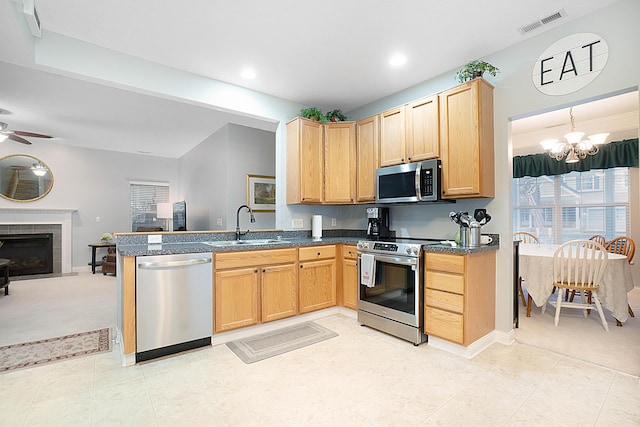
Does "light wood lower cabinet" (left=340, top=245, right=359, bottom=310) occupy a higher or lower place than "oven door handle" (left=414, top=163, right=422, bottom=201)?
lower

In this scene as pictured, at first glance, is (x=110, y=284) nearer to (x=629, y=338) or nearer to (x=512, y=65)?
(x=512, y=65)

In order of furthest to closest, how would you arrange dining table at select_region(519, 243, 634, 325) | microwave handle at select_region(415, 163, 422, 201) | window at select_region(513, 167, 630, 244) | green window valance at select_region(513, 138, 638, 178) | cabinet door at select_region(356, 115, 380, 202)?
window at select_region(513, 167, 630, 244) → green window valance at select_region(513, 138, 638, 178) → cabinet door at select_region(356, 115, 380, 202) → dining table at select_region(519, 243, 634, 325) → microwave handle at select_region(415, 163, 422, 201)

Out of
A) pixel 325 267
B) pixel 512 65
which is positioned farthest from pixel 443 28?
pixel 325 267

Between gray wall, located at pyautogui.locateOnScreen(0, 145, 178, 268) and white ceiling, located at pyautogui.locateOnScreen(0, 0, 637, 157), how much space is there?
112 inches

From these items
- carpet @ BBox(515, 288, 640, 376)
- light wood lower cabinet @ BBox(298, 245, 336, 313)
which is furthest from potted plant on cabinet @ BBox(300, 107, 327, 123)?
carpet @ BBox(515, 288, 640, 376)

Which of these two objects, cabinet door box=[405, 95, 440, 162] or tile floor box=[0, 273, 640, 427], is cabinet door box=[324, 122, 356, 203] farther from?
tile floor box=[0, 273, 640, 427]

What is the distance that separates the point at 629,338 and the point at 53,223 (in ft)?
30.6

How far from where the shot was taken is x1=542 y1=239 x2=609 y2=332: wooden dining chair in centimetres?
325

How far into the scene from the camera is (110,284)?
215 inches

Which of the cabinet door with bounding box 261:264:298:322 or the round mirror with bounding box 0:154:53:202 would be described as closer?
the cabinet door with bounding box 261:264:298:322

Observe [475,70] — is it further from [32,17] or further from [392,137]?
[32,17]

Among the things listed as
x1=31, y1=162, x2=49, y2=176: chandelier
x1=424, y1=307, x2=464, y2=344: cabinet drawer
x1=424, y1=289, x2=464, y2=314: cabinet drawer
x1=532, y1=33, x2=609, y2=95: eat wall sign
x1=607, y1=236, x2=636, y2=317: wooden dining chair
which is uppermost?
x1=532, y1=33, x2=609, y2=95: eat wall sign

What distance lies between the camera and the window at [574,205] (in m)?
4.90

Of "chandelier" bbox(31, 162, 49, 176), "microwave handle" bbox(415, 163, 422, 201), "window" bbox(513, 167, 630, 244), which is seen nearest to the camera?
"microwave handle" bbox(415, 163, 422, 201)
